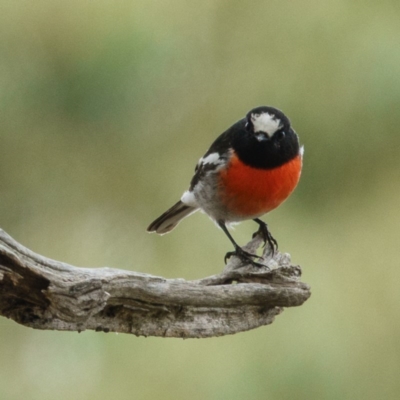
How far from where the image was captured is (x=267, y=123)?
1723mm

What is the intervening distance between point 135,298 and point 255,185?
0.59 metres

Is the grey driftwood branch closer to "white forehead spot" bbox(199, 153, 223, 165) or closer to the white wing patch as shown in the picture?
"white forehead spot" bbox(199, 153, 223, 165)

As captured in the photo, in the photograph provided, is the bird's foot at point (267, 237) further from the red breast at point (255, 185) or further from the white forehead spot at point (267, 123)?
the white forehead spot at point (267, 123)

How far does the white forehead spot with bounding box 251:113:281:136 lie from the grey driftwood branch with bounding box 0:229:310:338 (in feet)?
1.08

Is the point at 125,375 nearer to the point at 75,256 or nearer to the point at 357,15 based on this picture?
the point at 75,256

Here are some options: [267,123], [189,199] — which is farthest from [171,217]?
[267,123]

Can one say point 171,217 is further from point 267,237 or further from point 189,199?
point 267,237

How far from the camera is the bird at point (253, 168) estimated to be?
1738 millimetres

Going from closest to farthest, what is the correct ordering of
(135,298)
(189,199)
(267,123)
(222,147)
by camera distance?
1. (135,298)
2. (267,123)
3. (222,147)
4. (189,199)

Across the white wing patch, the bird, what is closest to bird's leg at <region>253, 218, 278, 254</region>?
the bird

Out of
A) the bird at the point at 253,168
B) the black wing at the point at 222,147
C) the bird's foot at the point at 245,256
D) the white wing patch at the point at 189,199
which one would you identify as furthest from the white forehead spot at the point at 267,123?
the white wing patch at the point at 189,199

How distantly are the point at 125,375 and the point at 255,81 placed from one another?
0.99 metres

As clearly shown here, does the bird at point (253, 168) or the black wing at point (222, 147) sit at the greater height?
the black wing at point (222, 147)

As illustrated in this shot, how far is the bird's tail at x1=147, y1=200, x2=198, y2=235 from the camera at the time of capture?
2.14 metres
